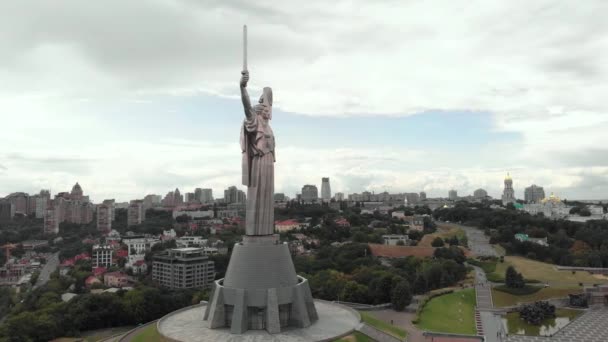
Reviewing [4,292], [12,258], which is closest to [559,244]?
[4,292]

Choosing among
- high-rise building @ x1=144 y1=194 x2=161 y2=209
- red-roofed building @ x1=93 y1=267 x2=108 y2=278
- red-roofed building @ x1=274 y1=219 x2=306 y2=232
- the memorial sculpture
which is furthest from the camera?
high-rise building @ x1=144 y1=194 x2=161 y2=209

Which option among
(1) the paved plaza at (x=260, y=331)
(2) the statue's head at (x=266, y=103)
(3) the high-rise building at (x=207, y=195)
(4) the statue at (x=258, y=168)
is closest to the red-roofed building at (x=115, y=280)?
(1) the paved plaza at (x=260, y=331)

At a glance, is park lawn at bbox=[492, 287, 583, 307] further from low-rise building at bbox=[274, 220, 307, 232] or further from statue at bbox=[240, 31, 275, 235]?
low-rise building at bbox=[274, 220, 307, 232]

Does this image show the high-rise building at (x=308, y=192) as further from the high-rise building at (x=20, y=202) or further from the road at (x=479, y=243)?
the road at (x=479, y=243)

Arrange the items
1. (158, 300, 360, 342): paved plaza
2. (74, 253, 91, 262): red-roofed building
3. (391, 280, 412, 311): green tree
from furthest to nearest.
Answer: (74, 253, 91, 262): red-roofed building < (391, 280, 412, 311): green tree < (158, 300, 360, 342): paved plaza

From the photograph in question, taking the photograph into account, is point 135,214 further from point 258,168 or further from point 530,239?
point 258,168

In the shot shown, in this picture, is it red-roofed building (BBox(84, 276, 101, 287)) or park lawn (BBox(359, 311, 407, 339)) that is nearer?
park lawn (BBox(359, 311, 407, 339))

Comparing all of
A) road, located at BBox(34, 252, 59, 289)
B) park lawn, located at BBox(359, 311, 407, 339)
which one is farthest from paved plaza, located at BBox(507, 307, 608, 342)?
road, located at BBox(34, 252, 59, 289)
